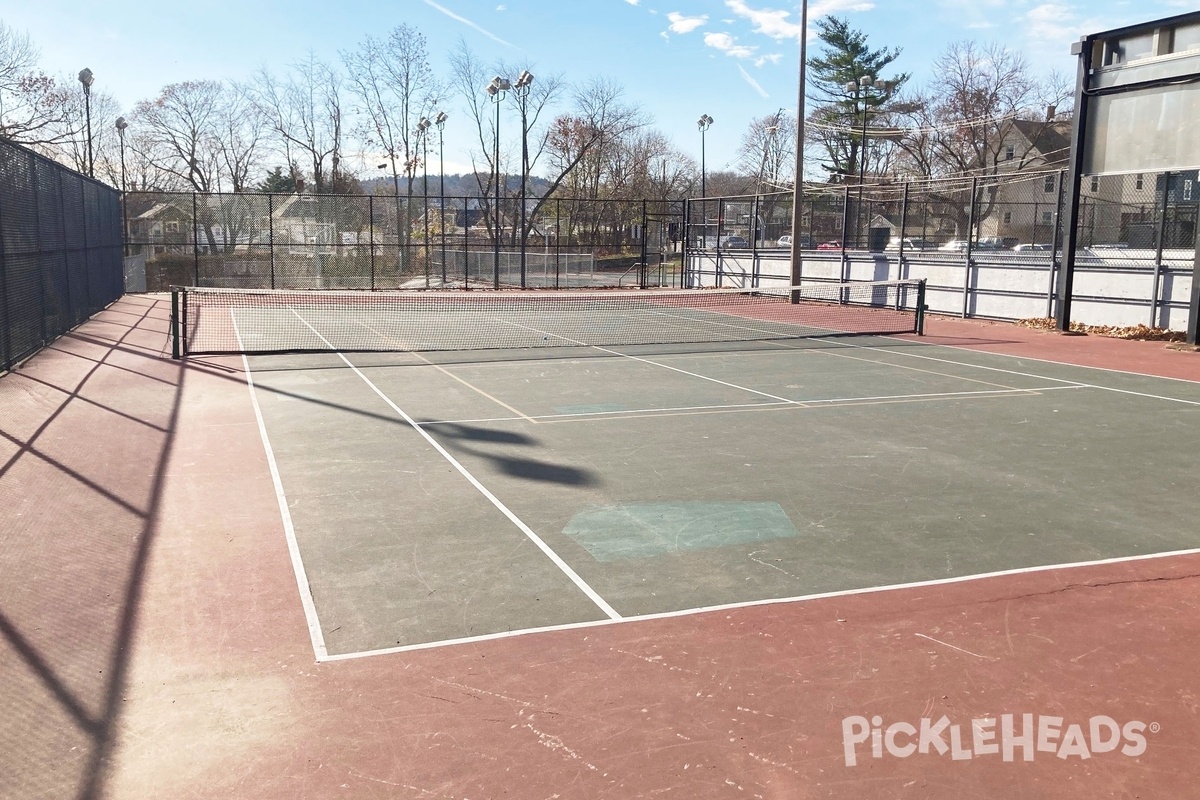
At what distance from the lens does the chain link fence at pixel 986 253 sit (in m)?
22.7

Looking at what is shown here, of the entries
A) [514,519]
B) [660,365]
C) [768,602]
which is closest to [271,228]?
[660,365]

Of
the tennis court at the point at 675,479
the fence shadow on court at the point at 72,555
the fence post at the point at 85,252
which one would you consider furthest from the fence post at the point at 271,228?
the fence shadow on court at the point at 72,555

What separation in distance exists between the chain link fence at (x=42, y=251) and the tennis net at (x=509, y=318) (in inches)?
87.9

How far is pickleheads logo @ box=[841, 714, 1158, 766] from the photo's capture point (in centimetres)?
427

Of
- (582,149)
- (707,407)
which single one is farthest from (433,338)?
(582,149)

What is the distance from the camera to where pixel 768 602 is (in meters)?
5.98

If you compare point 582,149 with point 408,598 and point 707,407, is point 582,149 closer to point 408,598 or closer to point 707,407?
point 707,407

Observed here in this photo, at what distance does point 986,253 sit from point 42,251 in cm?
2603

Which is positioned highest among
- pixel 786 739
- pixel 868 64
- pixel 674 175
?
pixel 868 64

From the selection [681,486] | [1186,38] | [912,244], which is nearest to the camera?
[681,486]

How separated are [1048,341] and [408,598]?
19.4 meters

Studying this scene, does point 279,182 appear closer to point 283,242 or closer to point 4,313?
point 283,242

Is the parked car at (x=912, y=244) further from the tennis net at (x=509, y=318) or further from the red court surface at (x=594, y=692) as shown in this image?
the red court surface at (x=594, y=692)

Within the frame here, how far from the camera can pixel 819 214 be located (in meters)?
42.4
